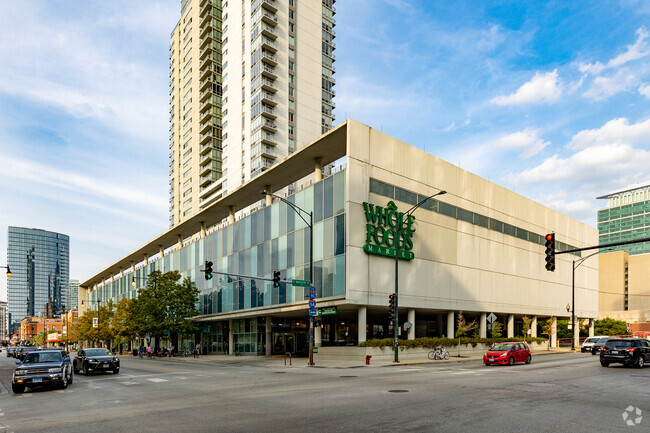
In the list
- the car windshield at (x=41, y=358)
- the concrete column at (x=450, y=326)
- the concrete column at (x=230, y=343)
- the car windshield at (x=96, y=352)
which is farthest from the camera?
the concrete column at (x=230, y=343)

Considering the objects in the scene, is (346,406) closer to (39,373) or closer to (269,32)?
(39,373)

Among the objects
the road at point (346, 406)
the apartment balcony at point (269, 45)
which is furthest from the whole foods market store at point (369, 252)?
the apartment balcony at point (269, 45)

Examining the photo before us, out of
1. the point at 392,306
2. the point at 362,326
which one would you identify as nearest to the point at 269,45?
the point at 362,326

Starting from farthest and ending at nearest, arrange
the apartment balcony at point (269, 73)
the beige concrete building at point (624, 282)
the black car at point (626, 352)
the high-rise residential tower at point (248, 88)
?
the beige concrete building at point (624, 282), the high-rise residential tower at point (248, 88), the apartment balcony at point (269, 73), the black car at point (626, 352)

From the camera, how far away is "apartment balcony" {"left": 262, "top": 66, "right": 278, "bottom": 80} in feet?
270

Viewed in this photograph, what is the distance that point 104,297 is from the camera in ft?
357

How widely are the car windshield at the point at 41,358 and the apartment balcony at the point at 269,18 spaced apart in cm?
7371

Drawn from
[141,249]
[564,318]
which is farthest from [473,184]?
[141,249]

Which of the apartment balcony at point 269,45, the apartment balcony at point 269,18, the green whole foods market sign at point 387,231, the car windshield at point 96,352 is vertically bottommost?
the car windshield at point 96,352

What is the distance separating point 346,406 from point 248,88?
7977cm

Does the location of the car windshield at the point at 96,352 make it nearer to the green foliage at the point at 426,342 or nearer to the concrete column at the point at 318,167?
the green foliage at the point at 426,342

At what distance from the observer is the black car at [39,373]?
19.0 m

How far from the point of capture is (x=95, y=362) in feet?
89.4

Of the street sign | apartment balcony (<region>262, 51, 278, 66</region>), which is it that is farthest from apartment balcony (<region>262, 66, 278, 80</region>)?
the street sign
